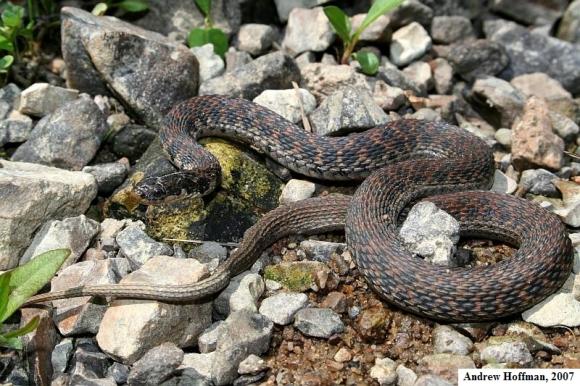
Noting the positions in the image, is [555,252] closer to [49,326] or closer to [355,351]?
[355,351]

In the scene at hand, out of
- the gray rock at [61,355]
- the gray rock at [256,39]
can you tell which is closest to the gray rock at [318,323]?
the gray rock at [61,355]

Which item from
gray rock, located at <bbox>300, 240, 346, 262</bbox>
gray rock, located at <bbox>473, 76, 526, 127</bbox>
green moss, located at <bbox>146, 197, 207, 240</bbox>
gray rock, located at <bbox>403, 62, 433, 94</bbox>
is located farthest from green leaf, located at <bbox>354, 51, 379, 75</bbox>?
green moss, located at <bbox>146, 197, 207, 240</bbox>

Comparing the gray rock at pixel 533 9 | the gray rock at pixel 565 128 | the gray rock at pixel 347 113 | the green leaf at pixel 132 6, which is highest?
→ the green leaf at pixel 132 6

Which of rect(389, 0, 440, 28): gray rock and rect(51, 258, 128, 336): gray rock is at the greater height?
rect(389, 0, 440, 28): gray rock

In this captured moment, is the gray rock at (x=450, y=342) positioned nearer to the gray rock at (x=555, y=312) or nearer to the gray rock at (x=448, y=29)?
the gray rock at (x=555, y=312)

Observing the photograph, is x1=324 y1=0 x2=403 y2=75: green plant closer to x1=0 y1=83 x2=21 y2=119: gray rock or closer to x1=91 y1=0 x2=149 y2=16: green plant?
x1=91 y1=0 x2=149 y2=16: green plant

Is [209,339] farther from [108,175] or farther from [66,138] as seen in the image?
[66,138]
